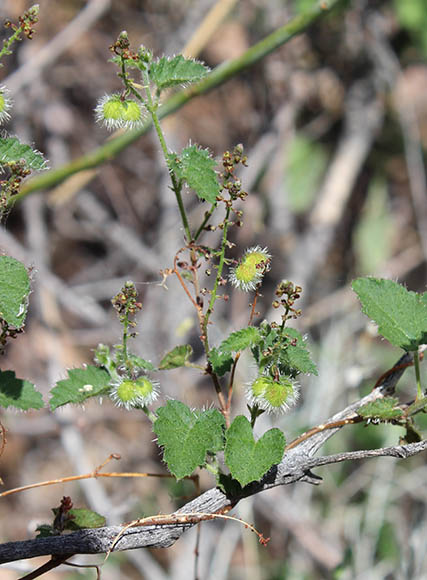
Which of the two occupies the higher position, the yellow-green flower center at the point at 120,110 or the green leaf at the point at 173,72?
the green leaf at the point at 173,72

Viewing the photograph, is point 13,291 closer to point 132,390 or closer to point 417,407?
point 132,390

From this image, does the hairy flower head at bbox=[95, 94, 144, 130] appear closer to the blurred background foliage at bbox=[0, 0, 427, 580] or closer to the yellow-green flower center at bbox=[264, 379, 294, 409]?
the yellow-green flower center at bbox=[264, 379, 294, 409]

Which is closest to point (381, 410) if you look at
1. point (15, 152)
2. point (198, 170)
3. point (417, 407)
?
point (417, 407)

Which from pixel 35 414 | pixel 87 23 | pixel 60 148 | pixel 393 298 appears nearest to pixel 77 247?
pixel 60 148

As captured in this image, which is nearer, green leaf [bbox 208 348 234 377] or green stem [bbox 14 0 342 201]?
green leaf [bbox 208 348 234 377]

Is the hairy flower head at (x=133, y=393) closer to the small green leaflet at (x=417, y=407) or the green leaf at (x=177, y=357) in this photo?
the green leaf at (x=177, y=357)

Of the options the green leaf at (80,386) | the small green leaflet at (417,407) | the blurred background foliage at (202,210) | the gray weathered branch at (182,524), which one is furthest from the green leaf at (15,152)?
the blurred background foliage at (202,210)

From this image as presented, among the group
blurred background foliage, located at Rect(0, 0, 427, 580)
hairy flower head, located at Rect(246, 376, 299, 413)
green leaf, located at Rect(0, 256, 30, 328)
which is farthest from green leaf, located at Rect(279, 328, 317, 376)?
blurred background foliage, located at Rect(0, 0, 427, 580)
